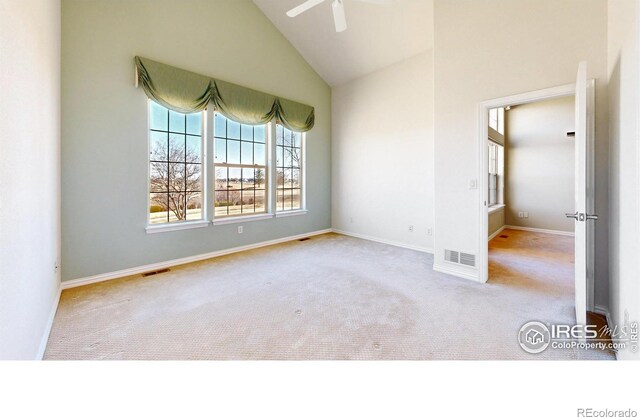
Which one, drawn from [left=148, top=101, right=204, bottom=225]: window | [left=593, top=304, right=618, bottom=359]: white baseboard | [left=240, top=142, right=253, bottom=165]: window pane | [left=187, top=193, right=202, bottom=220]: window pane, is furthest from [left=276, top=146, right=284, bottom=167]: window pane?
[left=593, top=304, right=618, bottom=359]: white baseboard

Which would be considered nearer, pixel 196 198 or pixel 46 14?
pixel 46 14

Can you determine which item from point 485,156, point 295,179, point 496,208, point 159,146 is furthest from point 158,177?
point 496,208

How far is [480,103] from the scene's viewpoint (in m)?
2.86

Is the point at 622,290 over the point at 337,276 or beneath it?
over

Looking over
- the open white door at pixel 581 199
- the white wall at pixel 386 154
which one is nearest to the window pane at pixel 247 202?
the white wall at pixel 386 154

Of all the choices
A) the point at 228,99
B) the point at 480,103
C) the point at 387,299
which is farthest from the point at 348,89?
the point at 387,299

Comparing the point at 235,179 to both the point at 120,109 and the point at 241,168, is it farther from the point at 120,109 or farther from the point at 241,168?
the point at 120,109

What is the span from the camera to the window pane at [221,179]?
4.04m

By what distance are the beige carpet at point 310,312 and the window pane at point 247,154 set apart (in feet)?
5.70

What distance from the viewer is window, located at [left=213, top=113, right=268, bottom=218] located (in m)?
4.05
